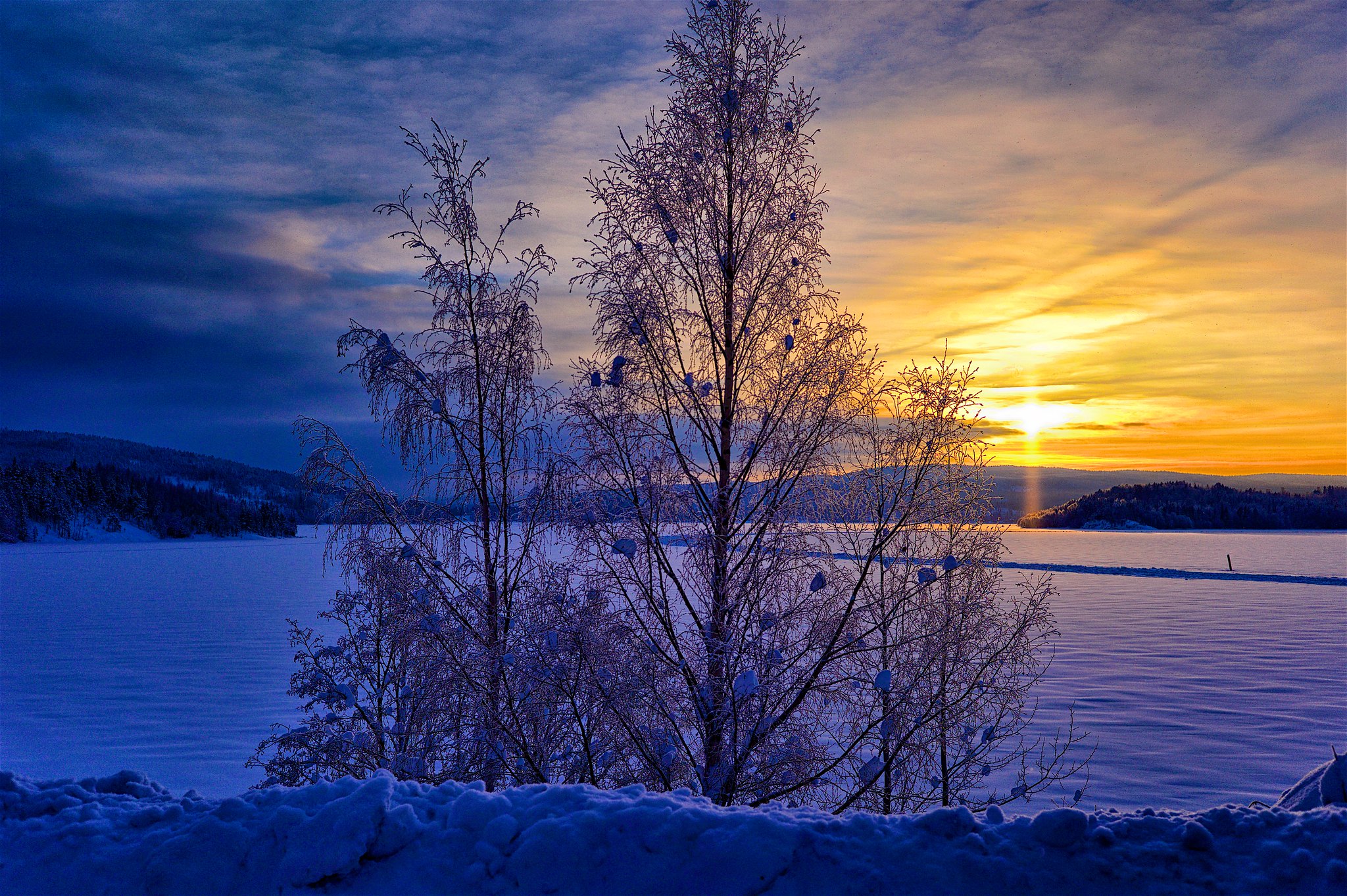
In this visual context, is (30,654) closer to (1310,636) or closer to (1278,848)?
(1278,848)

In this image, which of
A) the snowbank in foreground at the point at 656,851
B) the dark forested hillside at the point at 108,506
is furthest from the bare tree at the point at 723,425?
the dark forested hillside at the point at 108,506

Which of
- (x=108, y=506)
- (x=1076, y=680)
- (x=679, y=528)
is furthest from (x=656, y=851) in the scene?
(x=108, y=506)

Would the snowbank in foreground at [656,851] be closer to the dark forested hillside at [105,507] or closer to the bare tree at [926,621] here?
the bare tree at [926,621]

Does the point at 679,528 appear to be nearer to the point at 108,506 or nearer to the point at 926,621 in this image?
the point at 926,621

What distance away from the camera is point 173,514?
122875 mm

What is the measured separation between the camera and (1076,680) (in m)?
18.2

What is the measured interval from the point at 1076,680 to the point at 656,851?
18.3 m

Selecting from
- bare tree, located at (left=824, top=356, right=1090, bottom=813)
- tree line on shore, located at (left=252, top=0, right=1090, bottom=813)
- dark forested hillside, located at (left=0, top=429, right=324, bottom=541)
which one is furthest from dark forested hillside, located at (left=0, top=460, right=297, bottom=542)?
bare tree, located at (left=824, top=356, right=1090, bottom=813)

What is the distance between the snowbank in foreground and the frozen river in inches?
344

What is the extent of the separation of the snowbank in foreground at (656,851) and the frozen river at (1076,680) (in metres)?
8.75

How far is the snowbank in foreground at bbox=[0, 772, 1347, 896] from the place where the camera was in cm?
322

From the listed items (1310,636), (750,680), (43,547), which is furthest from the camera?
(43,547)

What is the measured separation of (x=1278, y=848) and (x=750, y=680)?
3379 millimetres

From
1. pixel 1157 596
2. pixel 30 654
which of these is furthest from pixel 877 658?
pixel 1157 596
